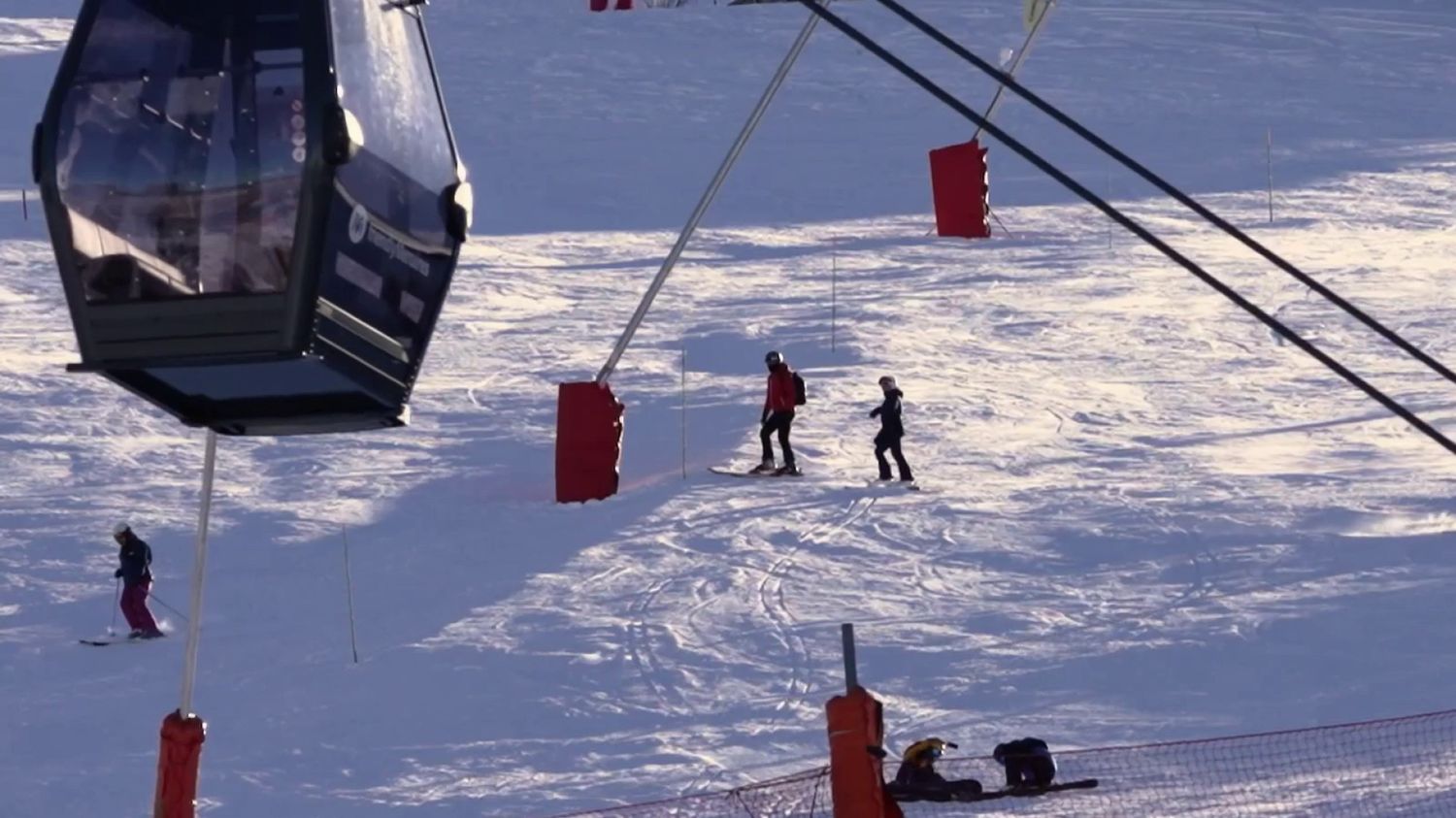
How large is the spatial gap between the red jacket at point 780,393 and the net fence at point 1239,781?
674 cm

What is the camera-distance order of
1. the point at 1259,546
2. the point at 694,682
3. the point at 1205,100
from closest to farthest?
the point at 694,682, the point at 1259,546, the point at 1205,100

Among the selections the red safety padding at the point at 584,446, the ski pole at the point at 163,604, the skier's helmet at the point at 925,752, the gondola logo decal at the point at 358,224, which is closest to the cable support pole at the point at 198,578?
the gondola logo decal at the point at 358,224

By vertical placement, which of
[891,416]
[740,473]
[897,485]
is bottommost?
[897,485]

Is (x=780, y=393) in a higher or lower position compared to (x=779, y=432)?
higher

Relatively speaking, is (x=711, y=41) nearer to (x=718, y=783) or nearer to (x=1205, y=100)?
(x=1205, y=100)

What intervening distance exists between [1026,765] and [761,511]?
7.08m

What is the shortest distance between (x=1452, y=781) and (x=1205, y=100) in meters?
29.2

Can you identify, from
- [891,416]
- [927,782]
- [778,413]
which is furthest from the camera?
[778,413]

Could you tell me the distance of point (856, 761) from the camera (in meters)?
9.17

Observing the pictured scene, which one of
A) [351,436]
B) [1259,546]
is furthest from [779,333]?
[1259,546]

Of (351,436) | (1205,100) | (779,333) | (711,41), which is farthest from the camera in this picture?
(711,41)

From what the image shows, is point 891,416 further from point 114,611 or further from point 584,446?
point 114,611

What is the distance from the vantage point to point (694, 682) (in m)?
16.0

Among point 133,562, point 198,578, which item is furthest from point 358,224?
point 133,562
